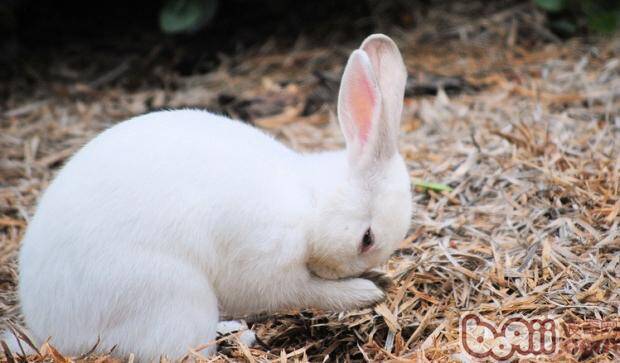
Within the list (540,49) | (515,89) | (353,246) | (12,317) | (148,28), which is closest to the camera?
(353,246)

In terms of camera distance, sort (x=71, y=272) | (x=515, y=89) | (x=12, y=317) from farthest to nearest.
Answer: (x=515, y=89), (x=12, y=317), (x=71, y=272)

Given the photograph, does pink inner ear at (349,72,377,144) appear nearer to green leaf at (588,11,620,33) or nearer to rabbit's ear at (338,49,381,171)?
rabbit's ear at (338,49,381,171)

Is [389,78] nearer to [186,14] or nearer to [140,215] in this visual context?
[140,215]

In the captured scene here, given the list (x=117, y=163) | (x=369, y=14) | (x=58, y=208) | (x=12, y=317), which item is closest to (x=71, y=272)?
(x=58, y=208)

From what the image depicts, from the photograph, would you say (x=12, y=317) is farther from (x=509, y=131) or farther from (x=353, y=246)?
(x=509, y=131)

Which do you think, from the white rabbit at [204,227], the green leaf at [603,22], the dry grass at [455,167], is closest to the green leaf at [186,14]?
the dry grass at [455,167]

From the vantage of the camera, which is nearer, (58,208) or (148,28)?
(58,208)

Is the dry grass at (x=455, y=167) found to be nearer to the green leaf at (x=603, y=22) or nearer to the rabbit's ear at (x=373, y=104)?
the green leaf at (x=603, y=22)
